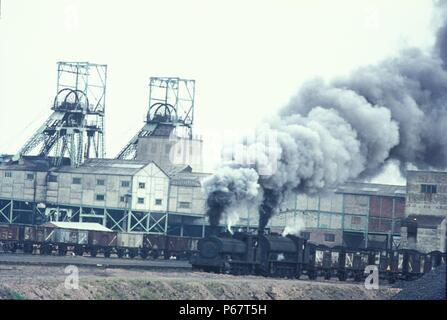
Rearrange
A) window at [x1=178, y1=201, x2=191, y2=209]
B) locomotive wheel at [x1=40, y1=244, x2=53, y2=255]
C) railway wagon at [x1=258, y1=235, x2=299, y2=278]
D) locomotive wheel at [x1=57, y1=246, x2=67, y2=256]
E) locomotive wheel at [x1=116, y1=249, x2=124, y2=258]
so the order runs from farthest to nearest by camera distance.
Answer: window at [x1=178, y1=201, x2=191, y2=209]
locomotive wheel at [x1=116, y1=249, x2=124, y2=258]
locomotive wheel at [x1=57, y1=246, x2=67, y2=256]
locomotive wheel at [x1=40, y1=244, x2=53, y2=255]
railway wagon at [x1=258, y1=235, x2=299, y2=278]

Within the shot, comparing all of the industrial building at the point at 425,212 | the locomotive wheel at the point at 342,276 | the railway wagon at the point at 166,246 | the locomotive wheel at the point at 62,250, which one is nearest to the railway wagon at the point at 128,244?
the railway wagon at the point at 166,246

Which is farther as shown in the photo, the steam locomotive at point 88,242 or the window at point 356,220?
the window at point 356,220

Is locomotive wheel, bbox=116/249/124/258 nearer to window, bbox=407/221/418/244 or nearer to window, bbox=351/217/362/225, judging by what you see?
window, bbox=407/221/418/244

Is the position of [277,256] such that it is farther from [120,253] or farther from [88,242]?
[120,253]

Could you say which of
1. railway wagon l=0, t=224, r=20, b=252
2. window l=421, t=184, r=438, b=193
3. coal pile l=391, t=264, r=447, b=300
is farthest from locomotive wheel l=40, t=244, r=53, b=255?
window l=421, t=184, r=438, b=193

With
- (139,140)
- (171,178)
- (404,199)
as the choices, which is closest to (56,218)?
(171,178)

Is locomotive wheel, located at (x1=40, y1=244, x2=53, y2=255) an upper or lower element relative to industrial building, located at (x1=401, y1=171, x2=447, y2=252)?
lower

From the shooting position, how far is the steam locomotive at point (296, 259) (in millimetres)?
69312

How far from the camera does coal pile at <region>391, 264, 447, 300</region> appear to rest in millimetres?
56344

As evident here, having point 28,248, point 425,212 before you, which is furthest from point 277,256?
point 425,212

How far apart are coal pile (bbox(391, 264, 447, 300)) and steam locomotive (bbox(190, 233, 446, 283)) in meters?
9.90

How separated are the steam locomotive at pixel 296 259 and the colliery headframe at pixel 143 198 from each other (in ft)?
70.2

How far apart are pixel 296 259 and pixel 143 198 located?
4734 centimetres

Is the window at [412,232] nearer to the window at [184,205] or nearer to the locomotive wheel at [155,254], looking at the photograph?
the locomotive wheel at [155,254]
